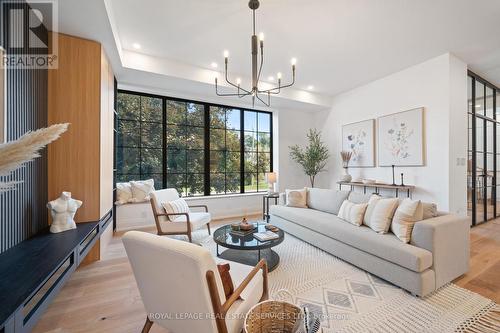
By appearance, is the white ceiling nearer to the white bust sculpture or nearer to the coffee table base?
the white bust sculpture

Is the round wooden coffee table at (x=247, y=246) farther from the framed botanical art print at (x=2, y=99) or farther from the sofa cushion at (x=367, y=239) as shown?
the framed botanical art print at (x=2, y=99)

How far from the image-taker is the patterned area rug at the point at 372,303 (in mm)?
1605

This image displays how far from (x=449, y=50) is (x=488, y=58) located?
2.78ft

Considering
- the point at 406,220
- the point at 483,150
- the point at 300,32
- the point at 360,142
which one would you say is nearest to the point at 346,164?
the point at 360,142

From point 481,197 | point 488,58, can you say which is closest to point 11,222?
point 488,58

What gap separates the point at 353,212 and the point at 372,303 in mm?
1144

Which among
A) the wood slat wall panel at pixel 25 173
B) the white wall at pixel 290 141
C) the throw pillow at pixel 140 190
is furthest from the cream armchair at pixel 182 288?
the white wall at pixel 290 141

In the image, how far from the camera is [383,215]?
240 centimetres

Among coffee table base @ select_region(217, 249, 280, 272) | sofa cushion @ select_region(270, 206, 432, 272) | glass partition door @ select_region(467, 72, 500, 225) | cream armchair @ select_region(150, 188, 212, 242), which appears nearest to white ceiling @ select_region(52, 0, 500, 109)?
glass partition door @ select_region(467, 72, 500, 225)

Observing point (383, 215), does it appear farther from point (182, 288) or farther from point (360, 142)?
point (360, 142)

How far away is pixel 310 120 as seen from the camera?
19.7 feet

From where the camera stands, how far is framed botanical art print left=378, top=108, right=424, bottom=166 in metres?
3.67

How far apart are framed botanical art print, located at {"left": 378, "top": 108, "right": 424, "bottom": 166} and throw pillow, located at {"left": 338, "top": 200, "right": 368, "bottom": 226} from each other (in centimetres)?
180
